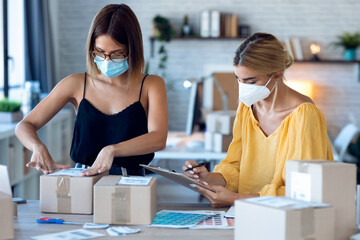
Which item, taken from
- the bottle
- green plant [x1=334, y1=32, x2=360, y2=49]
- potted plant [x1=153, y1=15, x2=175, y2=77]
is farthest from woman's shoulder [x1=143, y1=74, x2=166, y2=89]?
green plant [x1=334, y1=32, x2=360, y2=49]

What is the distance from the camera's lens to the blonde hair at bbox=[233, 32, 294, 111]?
6.21 feet

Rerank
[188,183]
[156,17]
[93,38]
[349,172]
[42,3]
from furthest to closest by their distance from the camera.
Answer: [156,17]
[42,3]
[93,38]
[188,183]
[349,172]

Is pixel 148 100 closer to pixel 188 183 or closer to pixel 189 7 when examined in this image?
pixel 188 183

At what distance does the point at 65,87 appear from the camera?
2053mm

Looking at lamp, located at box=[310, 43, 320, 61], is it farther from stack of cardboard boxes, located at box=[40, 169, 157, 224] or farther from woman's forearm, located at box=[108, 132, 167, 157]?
stack of cardboard boxes, located at box=[40, 169, 157, 224]

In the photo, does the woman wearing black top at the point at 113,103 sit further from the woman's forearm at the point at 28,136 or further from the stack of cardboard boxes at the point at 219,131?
the stack of cardboard boxes at the point at 219,131

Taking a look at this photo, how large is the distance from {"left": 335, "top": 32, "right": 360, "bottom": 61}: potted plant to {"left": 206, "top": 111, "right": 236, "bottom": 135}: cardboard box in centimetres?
308

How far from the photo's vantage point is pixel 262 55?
1.90m

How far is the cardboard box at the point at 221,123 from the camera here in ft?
11.6

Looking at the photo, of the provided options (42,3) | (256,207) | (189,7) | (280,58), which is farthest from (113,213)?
(189,7)

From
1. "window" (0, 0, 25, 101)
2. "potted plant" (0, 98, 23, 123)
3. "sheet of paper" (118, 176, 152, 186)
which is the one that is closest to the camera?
"sheet of paper" (118, 176, 152, 186)

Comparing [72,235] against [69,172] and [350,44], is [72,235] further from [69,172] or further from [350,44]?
[350,44]

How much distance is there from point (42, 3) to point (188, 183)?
14.4ft

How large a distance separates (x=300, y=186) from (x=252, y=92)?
58cm
